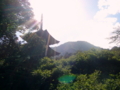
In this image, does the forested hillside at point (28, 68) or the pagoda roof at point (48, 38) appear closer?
the forested hillside at point (28, 68)

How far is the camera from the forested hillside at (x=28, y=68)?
13.1 feet

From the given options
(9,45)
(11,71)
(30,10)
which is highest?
(30,10)

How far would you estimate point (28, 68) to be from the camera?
18.1ft

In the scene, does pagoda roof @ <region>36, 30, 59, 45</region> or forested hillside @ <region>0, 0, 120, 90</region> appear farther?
pagoda roof @ <region>36, 30, 59, 45</region>

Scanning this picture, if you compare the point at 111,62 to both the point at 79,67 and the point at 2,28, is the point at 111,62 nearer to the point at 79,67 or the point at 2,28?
the point at 79,67

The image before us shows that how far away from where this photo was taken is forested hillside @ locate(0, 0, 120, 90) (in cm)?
400

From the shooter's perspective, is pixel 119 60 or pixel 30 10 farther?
pixel 119 60

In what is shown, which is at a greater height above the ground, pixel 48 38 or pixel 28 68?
pixel 48 38

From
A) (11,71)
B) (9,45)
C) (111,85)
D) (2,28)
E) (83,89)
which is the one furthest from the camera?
(9,45)

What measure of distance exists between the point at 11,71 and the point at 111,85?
159 inches

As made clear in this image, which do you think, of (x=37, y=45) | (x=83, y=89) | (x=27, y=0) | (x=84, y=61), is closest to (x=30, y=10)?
(x=27, y=0)

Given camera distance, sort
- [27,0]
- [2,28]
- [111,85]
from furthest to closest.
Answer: [27,0]
[2,28]
[111,85]

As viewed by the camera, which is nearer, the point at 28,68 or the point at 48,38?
the point at 28,68

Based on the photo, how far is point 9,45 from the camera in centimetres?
587
